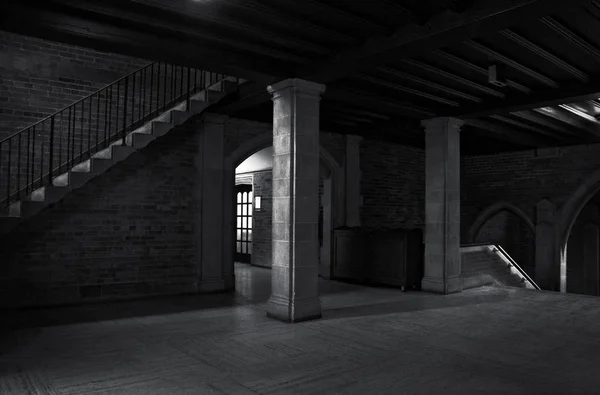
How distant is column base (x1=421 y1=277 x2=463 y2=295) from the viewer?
28.1 feet

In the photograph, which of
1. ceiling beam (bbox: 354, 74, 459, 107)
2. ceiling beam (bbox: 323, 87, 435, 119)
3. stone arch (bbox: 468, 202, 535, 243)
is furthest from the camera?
stone arch (bbox: 468, 202, 535, 243)

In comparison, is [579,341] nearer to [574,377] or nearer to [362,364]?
[574,377]

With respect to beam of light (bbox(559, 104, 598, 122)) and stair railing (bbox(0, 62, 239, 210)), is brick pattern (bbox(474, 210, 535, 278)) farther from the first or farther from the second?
stair railing (bbox(0, 62, 239, 210))

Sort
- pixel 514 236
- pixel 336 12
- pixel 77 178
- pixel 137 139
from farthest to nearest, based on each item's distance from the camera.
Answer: pixel 514 236, pixel 137 139, pixel 77 178, pixel 336 12

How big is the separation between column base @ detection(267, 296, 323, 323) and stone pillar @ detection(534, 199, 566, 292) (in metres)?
8.62

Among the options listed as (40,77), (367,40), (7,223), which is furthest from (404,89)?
(7,223)

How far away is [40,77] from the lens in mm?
7012

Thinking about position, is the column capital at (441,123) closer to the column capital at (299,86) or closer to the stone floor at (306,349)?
the column capital at (299,86)

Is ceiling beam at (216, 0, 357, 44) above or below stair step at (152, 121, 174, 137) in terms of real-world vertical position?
above

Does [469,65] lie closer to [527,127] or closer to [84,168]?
[527,127]

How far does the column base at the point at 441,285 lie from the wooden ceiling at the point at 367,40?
3253 millimetres

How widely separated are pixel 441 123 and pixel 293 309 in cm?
472

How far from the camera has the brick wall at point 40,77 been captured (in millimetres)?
6781

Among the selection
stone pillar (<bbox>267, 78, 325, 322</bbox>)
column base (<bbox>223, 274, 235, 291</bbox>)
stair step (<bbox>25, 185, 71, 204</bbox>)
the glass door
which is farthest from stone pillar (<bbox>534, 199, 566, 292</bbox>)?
stair step (<bbox>25, 185, 71, 204</bbox>)
